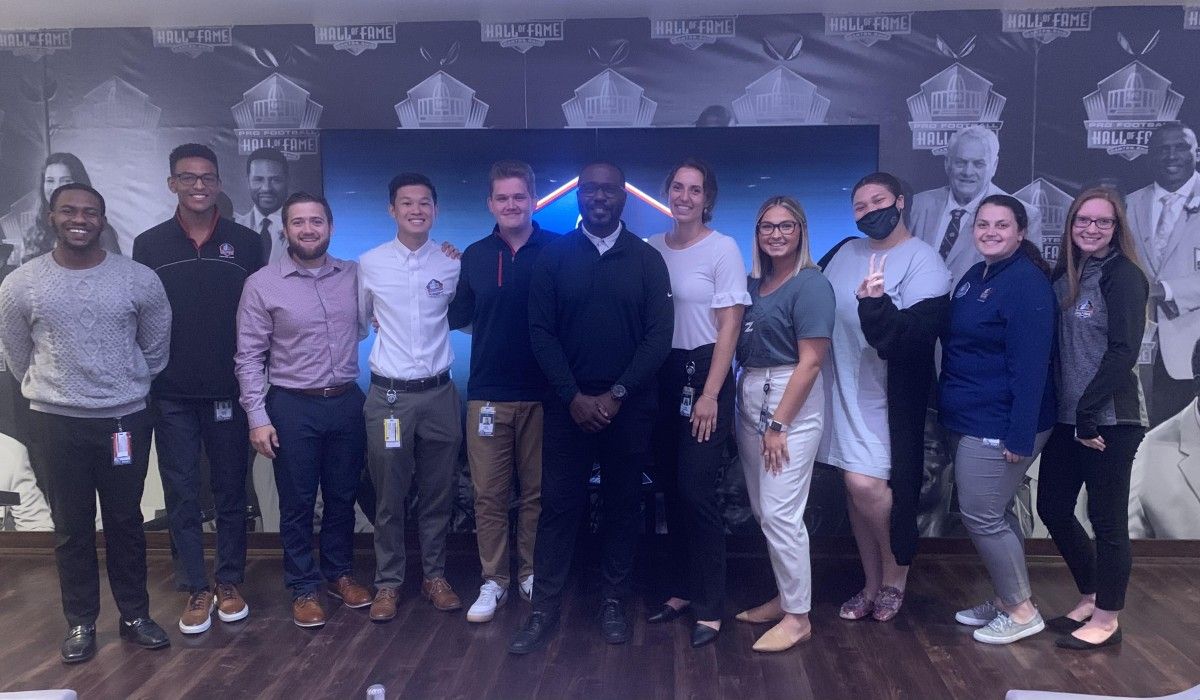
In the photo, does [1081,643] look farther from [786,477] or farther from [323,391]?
[323,391]

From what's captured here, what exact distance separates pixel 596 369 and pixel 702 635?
105 cm

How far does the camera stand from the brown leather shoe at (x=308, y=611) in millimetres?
3205

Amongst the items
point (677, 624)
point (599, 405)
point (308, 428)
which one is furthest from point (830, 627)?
point (308, 428)

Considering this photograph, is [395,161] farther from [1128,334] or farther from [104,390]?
[1128,334]

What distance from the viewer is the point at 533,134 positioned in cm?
384

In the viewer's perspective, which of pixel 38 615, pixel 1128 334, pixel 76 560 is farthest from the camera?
pixel 38 615

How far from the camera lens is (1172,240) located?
376cm

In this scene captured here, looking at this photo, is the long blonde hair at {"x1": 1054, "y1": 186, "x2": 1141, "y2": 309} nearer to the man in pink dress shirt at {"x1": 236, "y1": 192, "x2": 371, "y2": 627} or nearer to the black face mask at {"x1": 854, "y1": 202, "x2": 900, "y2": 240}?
the black face mask at {"x1": 854, "y1": 202, "x2": 900, "y2": 240}

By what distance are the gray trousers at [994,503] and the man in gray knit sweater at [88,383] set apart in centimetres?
299

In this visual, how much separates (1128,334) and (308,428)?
9.70ft

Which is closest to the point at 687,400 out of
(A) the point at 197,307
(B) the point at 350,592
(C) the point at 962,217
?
(B) the point at 350,592

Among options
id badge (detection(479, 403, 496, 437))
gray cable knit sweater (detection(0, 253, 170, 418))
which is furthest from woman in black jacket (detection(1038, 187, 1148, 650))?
gray cable knit sweater (detection(0, 253, 170, 418))

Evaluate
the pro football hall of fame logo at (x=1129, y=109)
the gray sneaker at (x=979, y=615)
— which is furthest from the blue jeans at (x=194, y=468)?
the pro football hall of fame logo at (x=1129, y=109)

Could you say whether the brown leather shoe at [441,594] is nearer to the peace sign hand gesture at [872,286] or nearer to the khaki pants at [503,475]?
the khaki pants at [503,475]
